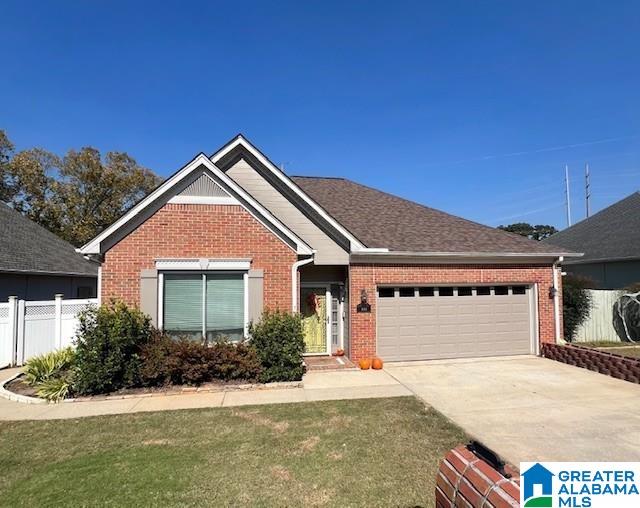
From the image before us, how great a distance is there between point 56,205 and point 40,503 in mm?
35919

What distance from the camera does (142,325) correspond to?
9.81 meters

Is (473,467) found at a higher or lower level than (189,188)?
lower

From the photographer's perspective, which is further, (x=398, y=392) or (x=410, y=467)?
(x=398, y=392)

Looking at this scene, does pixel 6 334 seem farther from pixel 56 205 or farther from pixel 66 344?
pixel 56 205

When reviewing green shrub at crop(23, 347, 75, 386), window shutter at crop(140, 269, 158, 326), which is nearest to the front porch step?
window shutter at crop(140, 269, 158, 326)

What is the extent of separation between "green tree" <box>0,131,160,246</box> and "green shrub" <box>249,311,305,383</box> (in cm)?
2761

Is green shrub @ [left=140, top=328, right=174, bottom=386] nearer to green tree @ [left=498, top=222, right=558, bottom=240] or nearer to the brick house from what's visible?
the brick house

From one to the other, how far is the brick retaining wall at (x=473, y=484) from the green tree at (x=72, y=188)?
34.6 m

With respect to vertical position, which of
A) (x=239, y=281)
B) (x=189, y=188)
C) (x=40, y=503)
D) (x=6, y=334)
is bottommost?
(x=40, y=503)

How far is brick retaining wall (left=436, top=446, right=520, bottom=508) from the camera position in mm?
2727

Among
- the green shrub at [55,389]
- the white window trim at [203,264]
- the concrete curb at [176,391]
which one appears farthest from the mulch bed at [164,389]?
the white window trim at [203,264]

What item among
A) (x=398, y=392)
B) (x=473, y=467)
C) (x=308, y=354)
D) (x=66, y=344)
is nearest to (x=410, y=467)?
(x=473, y=467)

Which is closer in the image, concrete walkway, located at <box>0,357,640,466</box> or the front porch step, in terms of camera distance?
concrete walkway, located at <box>0,357,640,466</box>

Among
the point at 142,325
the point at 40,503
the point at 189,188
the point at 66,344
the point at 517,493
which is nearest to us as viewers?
the point at 517,493
